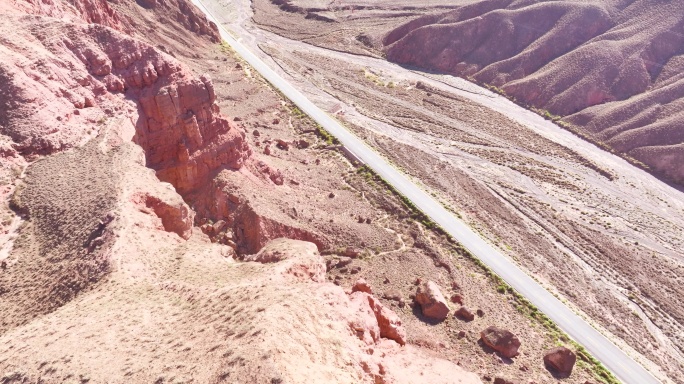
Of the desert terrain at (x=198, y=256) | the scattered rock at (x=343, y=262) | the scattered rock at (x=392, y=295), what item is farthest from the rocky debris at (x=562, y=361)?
the scattered rock at (x=343, y=262)

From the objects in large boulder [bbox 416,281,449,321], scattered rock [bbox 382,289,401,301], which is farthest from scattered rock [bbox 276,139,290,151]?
large boulder [bbox 416,281,449,321]

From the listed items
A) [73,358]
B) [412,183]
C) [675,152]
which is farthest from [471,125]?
[73,358]

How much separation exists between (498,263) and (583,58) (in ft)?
173

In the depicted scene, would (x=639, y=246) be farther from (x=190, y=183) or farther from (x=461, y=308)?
(x=190, y=183)

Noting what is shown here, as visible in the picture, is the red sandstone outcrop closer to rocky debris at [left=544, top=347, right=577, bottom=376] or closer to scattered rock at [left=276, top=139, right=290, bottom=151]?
rocky debris at [left=544, top=347, right=577, bottom=376]

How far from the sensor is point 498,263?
131 ft

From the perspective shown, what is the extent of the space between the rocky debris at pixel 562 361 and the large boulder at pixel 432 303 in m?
7.31

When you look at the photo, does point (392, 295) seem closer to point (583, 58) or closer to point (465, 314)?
point (465, 314)

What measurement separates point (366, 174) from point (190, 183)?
21405mm

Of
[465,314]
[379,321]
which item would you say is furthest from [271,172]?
[465,314]

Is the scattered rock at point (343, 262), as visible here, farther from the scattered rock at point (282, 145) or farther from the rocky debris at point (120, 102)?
the scattered rock at point (282, 145)

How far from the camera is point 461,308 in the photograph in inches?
1272

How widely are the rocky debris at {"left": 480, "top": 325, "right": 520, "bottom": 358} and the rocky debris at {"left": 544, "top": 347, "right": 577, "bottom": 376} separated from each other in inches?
93.8

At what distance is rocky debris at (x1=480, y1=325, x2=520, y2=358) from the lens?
96.8ft
